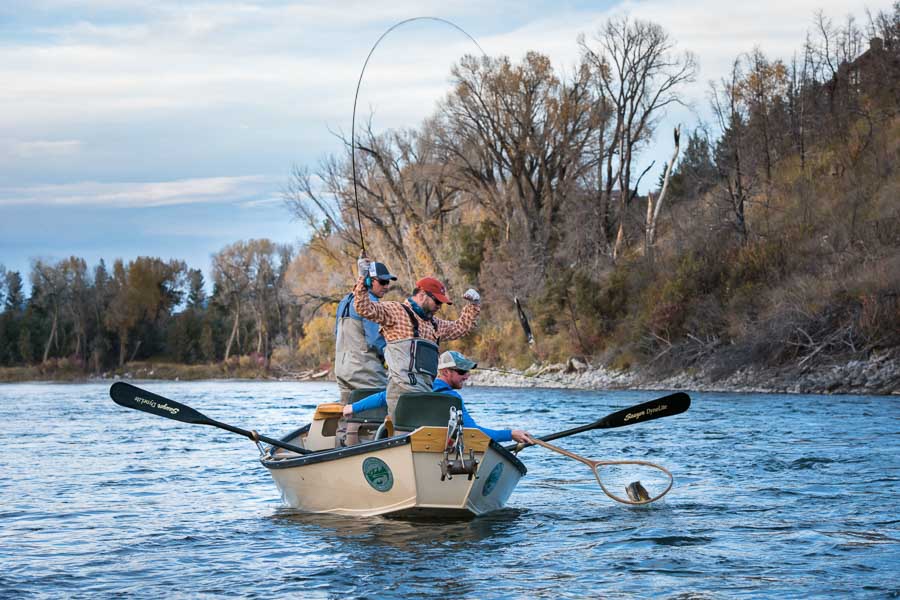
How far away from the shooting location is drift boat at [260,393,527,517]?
7.87m

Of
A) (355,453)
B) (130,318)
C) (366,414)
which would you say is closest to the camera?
(355,453)

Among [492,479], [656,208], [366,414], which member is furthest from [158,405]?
[656,208]

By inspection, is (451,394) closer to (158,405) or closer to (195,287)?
(158,405)

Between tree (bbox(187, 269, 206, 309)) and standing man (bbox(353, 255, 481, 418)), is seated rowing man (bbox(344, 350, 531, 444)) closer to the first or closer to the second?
standing man (bbox(353, 255, 481, 418))

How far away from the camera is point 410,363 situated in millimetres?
8328

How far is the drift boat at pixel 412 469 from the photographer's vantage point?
7871mm

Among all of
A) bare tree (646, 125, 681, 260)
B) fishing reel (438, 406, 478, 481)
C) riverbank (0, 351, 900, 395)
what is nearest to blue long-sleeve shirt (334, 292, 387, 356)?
fishing reel (438, 406, 478, 481)

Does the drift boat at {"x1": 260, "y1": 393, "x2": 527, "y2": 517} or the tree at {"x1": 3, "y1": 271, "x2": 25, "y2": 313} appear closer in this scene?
the drift boat at {"x1": 260, "y1": 393, "x2": 527, "y2": 517}

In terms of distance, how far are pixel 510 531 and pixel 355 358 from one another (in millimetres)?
2280

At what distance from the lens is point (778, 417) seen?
1803cm

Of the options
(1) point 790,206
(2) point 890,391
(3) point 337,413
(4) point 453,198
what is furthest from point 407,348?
(4) point 453,198

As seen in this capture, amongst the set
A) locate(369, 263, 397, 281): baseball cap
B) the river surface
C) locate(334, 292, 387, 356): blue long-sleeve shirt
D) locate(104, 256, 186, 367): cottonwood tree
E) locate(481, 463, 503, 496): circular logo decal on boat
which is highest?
locate(104, 256, 186, 367): cottonwood tree

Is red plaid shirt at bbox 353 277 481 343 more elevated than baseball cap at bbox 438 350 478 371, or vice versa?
red plaid shirt at bbox 353 277 481 343

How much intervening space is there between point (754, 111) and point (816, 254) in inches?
398
